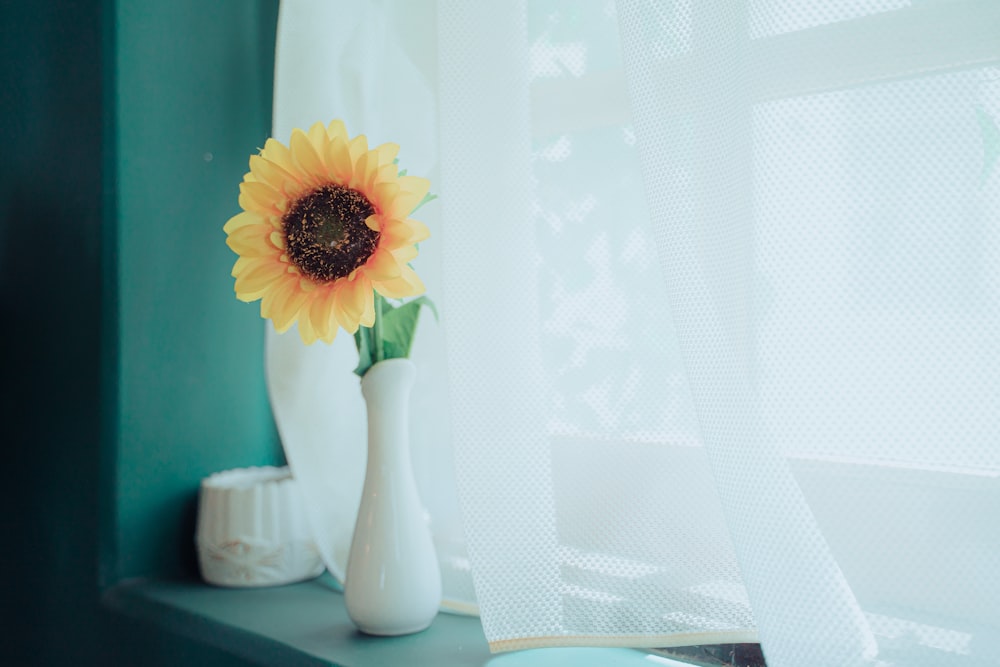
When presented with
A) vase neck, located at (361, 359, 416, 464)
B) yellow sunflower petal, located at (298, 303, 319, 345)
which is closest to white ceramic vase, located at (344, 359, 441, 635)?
vase neck, located at (361, 359, 416, 464)

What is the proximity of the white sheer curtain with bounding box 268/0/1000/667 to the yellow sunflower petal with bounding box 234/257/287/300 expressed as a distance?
164 millimetres

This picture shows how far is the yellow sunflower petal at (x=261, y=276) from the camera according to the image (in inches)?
27.2

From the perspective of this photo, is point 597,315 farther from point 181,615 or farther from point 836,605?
point 181,615

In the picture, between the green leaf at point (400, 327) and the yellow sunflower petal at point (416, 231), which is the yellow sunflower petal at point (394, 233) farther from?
the green leaf at point (400, 327)

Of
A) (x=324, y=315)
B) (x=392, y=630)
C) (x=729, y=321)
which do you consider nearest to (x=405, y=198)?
(x=324, y=315)

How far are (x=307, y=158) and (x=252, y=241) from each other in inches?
3.7

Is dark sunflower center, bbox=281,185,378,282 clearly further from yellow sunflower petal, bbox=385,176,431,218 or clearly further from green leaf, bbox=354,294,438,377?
green leaf, bbox=354,294,438,377

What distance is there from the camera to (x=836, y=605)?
54cm

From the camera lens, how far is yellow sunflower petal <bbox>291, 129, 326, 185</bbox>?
2.24ft

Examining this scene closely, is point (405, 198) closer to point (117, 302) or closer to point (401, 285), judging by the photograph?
point (401, 285)

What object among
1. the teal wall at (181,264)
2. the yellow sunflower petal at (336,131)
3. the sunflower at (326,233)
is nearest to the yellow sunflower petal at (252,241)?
the sunflower at (326,233)

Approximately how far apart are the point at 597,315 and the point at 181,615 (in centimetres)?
62

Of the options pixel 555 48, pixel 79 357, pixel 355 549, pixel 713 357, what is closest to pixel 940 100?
pixel 713 357

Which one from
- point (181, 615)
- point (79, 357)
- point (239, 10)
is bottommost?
point (181, 615)
